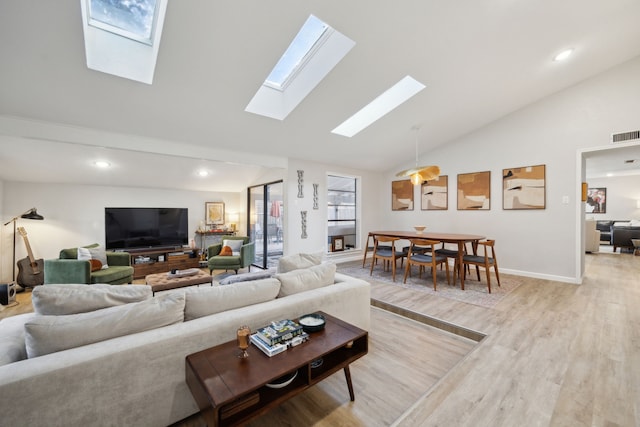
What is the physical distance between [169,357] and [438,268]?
16.2 feet

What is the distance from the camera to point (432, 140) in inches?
201

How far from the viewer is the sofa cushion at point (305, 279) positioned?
200 centimetres

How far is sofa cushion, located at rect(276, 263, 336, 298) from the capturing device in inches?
78.6

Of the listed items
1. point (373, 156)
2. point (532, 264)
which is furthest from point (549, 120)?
point (373, 156)

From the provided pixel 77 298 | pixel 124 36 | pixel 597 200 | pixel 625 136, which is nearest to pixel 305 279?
pixel 77 298

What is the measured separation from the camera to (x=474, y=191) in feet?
16.4

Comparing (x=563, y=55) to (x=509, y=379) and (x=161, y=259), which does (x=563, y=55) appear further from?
(x=161, y=259)

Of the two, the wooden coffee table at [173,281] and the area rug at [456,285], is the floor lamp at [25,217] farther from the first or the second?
the area rug at [456,285]

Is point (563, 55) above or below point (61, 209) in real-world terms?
above

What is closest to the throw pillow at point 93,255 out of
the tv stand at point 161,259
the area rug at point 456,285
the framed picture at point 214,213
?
the tv stand at point 161,259

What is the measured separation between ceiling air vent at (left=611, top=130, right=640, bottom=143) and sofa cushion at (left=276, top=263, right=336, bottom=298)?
4609mm

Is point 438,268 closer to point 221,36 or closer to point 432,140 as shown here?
point 432,140

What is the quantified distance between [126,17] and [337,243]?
16.1 ft

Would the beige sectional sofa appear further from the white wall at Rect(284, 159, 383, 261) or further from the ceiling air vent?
the ceiling air vent
